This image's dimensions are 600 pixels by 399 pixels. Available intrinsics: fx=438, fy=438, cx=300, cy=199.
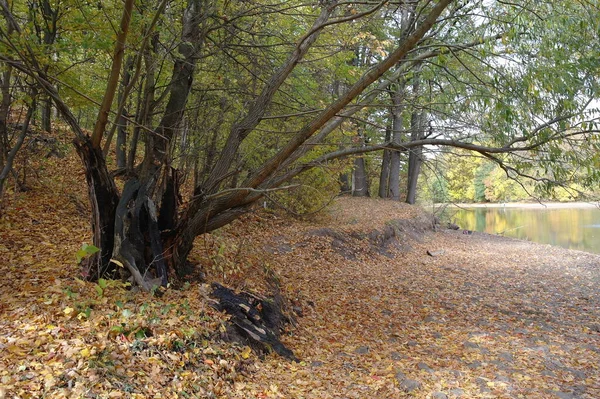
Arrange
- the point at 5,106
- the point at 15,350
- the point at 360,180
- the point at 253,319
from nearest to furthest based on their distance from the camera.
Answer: the point at 15,350 < the point at 253,319 < the point at 5,106 < the point at 360,180

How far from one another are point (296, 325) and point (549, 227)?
84.9ft

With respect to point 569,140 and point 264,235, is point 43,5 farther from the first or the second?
point 569,140

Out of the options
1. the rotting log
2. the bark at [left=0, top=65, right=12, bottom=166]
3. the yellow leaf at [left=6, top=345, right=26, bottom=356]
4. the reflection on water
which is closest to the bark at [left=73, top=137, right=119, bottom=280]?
the rotting log

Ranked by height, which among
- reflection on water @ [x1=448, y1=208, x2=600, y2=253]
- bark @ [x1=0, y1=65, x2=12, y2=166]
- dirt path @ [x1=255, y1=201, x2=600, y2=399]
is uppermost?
bark @ [x1=0, y1=65, x2=12, y2=166]

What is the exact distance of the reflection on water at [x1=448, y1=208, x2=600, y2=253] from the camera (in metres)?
21.0

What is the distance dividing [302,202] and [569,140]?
731 centimetres

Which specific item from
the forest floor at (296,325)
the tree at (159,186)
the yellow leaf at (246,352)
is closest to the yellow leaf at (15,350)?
the forest floor at (296,325)

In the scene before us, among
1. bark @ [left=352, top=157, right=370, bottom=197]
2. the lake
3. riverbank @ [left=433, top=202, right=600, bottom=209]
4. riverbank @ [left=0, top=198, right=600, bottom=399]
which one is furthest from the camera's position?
riverbank @ [left=433, top=202, right=600, bottom=209]

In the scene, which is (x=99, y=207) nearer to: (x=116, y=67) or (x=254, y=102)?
(x=116, y=67)

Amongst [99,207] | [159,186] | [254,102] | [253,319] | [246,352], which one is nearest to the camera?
[246,352]

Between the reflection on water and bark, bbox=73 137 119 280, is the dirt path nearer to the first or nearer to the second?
bark, bbox=73 137 119 280

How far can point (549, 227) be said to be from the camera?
26.9 meters

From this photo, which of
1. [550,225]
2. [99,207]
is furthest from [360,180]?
[99,207]

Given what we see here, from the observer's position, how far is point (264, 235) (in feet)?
33.6
